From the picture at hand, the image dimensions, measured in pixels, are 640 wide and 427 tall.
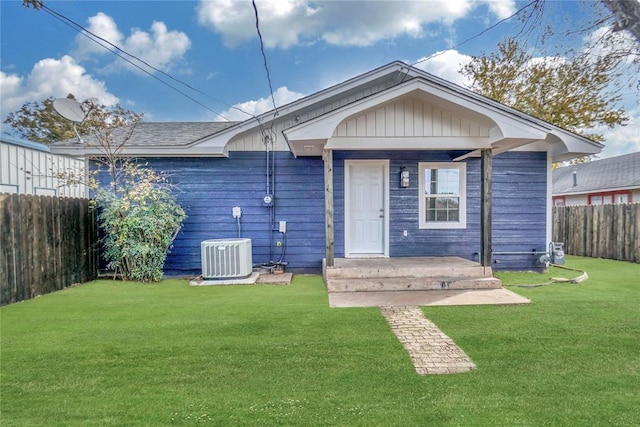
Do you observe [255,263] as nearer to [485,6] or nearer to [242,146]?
[242,146]

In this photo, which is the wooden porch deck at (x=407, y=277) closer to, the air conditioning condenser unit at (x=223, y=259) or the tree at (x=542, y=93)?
the air conditioning condenser unit at (x=223, y=259)

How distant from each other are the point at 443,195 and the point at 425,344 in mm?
4585

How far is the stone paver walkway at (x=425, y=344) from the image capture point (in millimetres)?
2770

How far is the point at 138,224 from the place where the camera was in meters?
6.15

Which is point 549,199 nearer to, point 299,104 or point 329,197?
point 329,197

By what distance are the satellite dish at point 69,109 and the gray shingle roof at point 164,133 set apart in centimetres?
50

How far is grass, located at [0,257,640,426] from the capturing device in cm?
212

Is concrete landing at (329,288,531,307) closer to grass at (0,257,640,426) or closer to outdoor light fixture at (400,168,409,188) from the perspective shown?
grass at (0,257,640,426)

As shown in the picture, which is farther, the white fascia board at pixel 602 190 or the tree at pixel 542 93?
the white fascia board at pixel 602 190

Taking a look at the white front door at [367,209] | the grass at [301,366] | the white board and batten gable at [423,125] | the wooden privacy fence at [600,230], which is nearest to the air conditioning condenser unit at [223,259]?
the grass at [301,366]

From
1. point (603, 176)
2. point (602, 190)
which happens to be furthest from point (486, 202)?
point (603, 176)

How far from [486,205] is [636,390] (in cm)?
359

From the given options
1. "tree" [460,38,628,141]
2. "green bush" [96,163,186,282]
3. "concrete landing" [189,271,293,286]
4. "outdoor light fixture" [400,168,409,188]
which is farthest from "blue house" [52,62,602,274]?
"tree" [460,38,628,141]

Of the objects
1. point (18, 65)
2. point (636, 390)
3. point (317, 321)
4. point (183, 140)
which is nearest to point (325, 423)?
point (317, 321)
